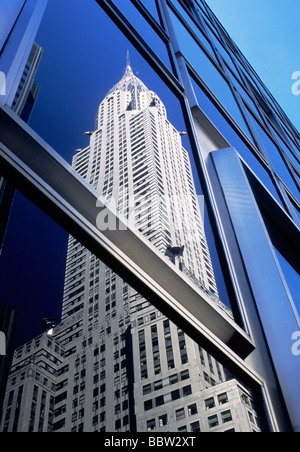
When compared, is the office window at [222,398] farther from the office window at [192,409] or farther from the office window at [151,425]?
the office window at [151,425]

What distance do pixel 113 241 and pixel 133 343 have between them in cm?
28

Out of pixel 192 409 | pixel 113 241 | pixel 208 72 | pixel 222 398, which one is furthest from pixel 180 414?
pixel 208 72

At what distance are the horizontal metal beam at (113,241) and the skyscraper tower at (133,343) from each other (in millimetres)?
39

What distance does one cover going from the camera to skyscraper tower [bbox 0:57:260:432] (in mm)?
933

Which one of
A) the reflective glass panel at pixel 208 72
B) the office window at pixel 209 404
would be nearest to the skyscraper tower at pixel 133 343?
the office window at pixel 209 404

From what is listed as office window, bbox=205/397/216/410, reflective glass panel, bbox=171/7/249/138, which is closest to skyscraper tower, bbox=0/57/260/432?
office window, bbox=205/397/216/410

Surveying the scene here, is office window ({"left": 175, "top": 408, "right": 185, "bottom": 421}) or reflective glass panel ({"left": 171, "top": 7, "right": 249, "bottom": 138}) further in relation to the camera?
reflective glass panel ({"left": 171, "top": 7, "right": 249, "bottom": 138})

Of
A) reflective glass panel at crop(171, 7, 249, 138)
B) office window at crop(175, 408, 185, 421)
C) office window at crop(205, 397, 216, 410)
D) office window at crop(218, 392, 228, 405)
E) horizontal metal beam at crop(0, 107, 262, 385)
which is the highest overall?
reflective glass panel at crop(171, 7, 249, 138)

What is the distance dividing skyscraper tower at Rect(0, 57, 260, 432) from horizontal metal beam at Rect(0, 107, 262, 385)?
4cm

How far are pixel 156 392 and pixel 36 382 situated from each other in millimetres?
312

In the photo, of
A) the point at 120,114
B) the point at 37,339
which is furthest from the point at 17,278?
the point at 120,114

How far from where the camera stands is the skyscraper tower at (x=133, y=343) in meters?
0.93

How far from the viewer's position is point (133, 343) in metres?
1.14

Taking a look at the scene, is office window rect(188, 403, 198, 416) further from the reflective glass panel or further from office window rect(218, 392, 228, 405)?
the reflective glass panel
